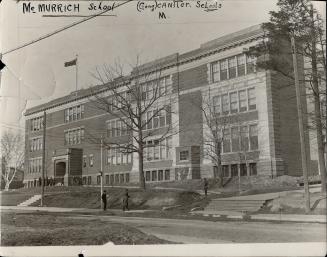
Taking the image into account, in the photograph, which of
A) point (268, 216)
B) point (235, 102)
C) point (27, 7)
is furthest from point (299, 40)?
point (235, 102)

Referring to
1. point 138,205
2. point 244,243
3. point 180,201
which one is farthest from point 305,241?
point 138,205

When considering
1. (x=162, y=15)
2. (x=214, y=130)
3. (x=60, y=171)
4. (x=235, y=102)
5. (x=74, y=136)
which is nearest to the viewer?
(x=162, y=15)

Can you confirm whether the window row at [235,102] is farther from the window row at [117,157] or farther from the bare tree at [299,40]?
the window row at [117,157]

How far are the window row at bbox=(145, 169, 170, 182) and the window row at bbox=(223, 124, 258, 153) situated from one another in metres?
6.54

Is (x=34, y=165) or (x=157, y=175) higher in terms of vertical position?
(x=34, y=165)

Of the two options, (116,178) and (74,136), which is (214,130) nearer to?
(116,178)

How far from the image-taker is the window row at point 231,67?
29.9m

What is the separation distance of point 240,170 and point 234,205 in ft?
32.9

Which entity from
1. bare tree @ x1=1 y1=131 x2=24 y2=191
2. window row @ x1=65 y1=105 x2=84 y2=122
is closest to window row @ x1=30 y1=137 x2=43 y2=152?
bare tree @ x1=1 y1=131 x2=24 y2=191

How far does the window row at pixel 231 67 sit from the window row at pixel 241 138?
154 inches

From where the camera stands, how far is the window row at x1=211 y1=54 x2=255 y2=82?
98.2 feet

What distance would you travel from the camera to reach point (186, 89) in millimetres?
34438

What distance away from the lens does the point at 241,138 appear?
99.4 feet

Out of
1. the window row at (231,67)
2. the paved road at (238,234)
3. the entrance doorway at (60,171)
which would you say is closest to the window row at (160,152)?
the window row at (231,67)
